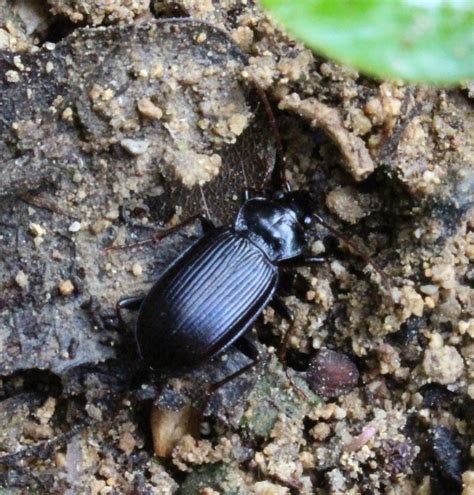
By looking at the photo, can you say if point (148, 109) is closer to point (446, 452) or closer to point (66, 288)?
point (66, 288)

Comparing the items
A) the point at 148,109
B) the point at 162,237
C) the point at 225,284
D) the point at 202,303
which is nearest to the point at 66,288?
the point at 162,237

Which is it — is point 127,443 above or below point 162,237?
below

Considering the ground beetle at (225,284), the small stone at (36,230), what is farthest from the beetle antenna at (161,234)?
the small stone at (36,230)

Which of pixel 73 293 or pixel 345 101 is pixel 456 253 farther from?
pixel 73 293

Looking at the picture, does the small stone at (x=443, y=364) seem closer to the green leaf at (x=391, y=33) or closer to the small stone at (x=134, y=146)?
the small stone at (x=134, y=146)

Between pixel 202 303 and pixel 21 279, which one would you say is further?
pixel 202 303

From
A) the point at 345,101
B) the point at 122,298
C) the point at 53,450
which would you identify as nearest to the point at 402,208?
the point at 345,101

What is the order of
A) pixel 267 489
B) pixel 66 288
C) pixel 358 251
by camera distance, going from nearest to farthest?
pixel 267 489 → pixel 66 288 → pixel 358 251

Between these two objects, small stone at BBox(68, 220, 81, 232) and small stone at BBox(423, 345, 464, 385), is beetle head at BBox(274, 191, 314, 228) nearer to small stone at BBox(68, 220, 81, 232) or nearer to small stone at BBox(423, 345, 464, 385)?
small stone at BBox(423, 345, 464, 385)
